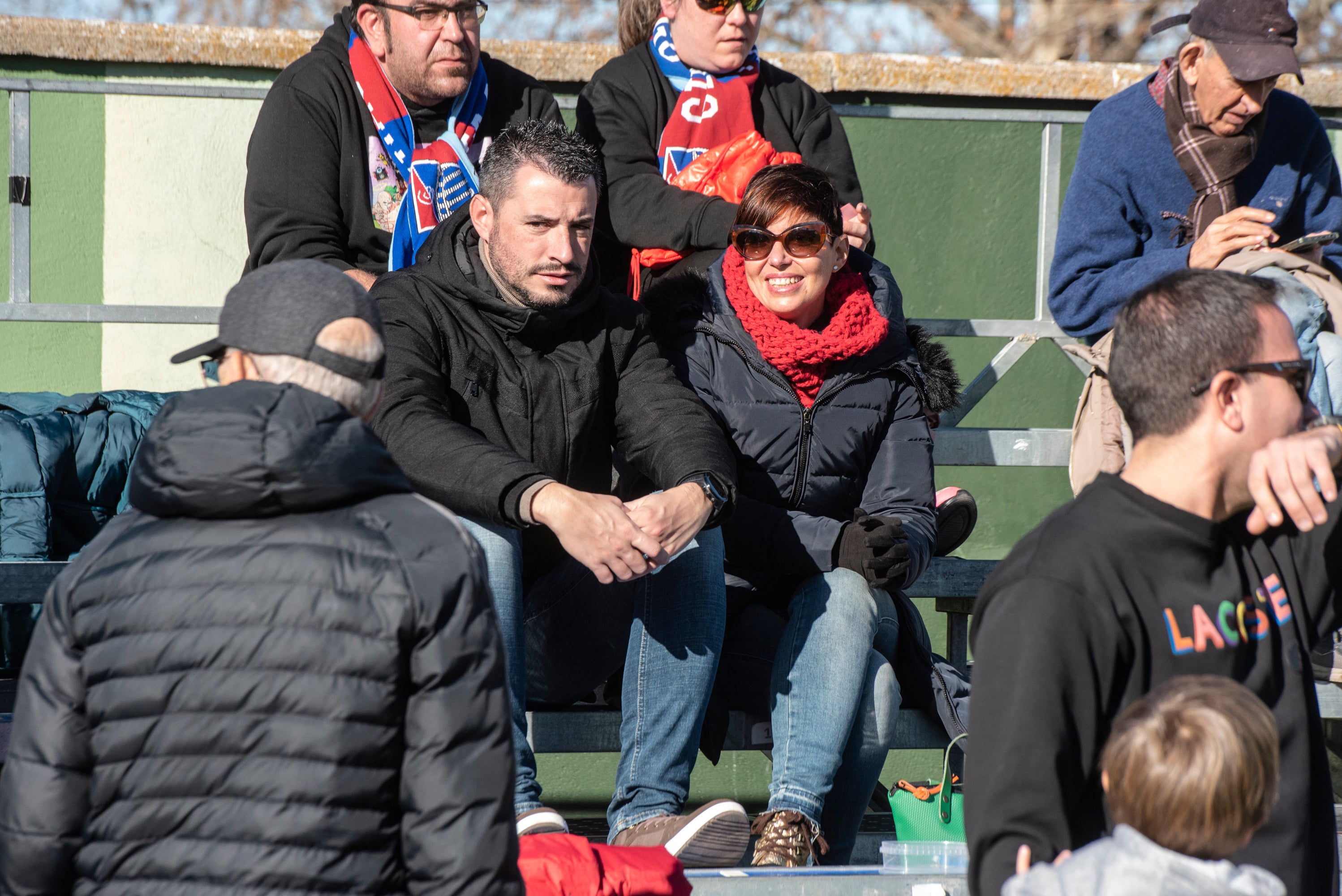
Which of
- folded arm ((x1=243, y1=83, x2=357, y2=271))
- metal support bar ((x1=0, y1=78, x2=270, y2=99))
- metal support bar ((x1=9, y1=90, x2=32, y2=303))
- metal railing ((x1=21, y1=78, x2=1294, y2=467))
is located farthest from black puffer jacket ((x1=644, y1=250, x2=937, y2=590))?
metal support bar ((x1=9, y1=90, x2=32, y2=303))

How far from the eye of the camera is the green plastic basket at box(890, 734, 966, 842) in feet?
10.1

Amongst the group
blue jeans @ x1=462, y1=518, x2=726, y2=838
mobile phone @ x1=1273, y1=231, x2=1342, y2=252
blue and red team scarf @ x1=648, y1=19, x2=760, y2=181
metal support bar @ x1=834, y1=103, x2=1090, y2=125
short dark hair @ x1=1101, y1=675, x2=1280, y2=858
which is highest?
metal support bar @ x1=834, y1=103, x2=1090, y2=125

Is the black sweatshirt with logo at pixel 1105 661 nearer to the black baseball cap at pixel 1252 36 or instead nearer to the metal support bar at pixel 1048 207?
the black baseball cap at pixel 1252 36

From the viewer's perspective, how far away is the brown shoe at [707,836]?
267 centimetres

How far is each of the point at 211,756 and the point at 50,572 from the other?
1.87m

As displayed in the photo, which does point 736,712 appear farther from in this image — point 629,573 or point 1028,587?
point 1028,587

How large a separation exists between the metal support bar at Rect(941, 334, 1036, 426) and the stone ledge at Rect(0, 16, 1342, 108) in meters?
1.02

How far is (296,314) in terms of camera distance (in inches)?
73.0

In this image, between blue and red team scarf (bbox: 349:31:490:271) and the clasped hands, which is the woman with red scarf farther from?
blue and red team scarf (bbox: 349:31:490:271)

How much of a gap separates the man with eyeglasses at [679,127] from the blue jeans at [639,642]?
981 mm

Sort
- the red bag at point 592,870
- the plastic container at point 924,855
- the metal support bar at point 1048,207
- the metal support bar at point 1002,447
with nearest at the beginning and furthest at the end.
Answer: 1. the red bag at point 592,870
2. the plastic container at point 924,855
3. the metal support bar at point 1002,447
4. the metal support bar at point 1048,207

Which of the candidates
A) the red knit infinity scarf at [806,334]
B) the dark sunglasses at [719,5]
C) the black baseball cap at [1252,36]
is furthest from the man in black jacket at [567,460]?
the black baseball cap at [1252,36]

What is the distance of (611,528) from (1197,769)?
146 centimetres

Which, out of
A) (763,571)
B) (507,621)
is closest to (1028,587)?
(507,621)
